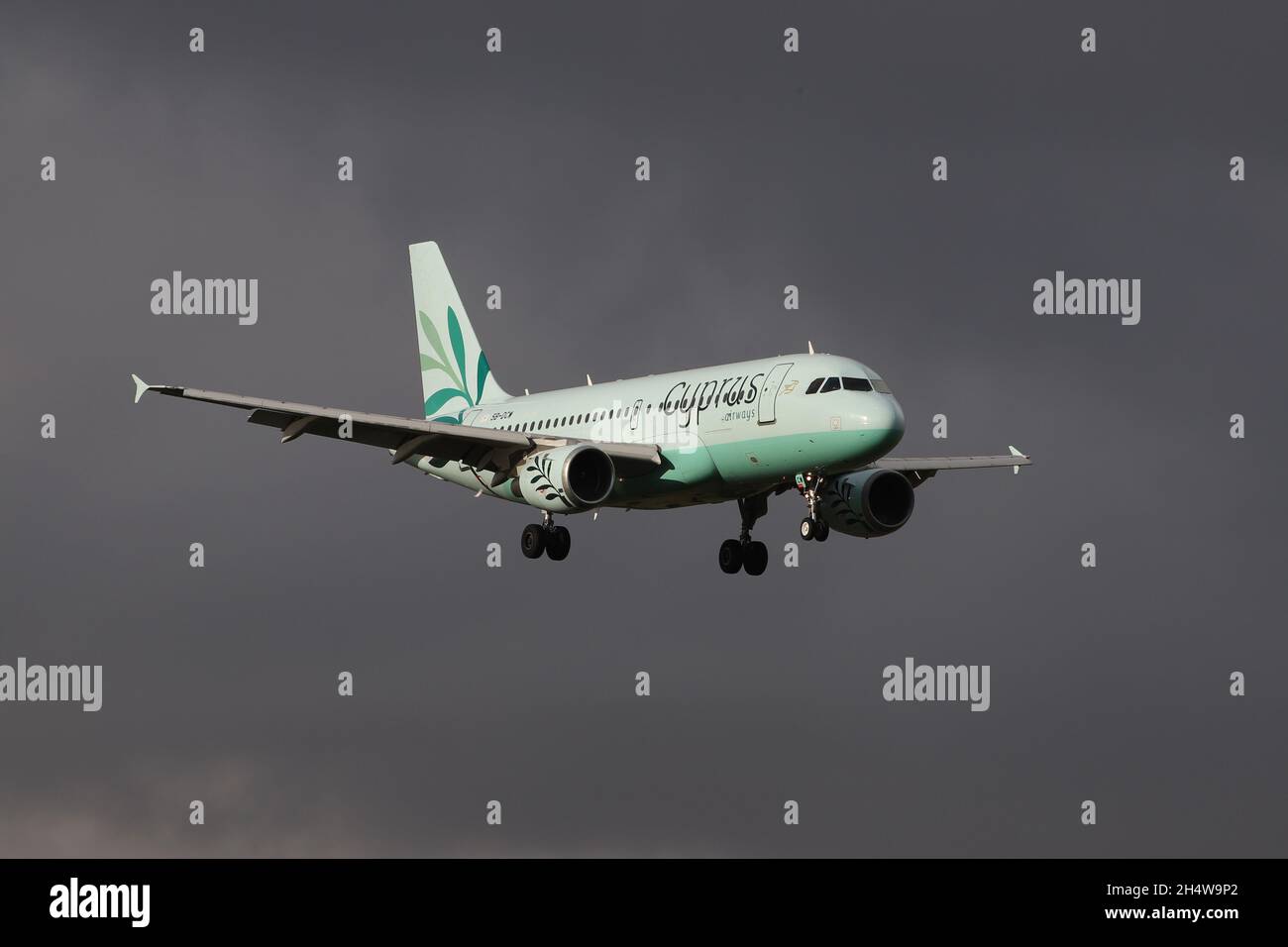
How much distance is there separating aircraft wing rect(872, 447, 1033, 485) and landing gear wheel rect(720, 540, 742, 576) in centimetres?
488

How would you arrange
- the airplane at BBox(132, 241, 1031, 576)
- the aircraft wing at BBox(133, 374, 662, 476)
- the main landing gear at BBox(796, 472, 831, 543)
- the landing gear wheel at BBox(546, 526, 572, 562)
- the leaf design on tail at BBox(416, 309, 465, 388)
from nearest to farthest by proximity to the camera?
the airplane at BBox(132, 241, 1031, 576)
the main landing gear at BBox(796, 472, 831, 543)
the aircraft wing at BBox(133, 374, 662, 476)
the landing gear wheel at BBox(546, 526, 572, 562)
the leaf design on tail at BBox(416, 309, 465, 388)

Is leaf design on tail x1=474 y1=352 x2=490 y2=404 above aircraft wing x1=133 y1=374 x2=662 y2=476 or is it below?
above

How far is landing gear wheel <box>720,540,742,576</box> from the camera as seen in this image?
61344 mm

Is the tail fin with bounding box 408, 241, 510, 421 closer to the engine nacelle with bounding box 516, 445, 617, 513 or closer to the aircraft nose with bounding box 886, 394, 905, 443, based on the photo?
the engine nacelle with bounding box 516, 445, 617, 513

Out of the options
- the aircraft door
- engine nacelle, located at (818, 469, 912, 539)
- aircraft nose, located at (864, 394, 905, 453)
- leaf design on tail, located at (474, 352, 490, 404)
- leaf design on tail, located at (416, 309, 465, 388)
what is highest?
leaf design on tail, located at (416, 309, 465, 388)

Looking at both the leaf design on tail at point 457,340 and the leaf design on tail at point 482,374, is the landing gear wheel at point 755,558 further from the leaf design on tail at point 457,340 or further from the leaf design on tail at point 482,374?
the leaf design on tail at point 457,340

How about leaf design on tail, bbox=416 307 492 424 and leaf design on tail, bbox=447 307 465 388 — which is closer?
leaf design on tail, bbox=416 307 492 424

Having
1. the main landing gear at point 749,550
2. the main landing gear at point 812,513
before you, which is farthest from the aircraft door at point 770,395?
the main landing gear at point 749,550

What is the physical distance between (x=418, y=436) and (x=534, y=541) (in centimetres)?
463

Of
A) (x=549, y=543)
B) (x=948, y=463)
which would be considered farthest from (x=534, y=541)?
(x=948, y=463)

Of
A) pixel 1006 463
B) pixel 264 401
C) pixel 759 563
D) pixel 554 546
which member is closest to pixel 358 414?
pixel 264 401

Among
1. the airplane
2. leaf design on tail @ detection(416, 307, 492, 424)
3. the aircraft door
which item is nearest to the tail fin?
leaf design on tail @ detection(416, 307, 492, 424)

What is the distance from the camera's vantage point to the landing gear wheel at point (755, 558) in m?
61.2

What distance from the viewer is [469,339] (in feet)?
245
